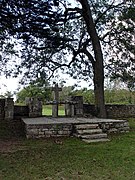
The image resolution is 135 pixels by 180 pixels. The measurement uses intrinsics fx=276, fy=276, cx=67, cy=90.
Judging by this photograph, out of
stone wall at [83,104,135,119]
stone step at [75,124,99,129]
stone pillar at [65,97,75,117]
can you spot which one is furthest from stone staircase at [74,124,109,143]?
stone wall at [83,104,135,119]

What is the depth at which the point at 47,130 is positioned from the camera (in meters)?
8.88

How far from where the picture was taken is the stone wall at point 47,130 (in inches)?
343

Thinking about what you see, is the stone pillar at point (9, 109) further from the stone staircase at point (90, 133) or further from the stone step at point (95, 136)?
the stone step at point (95, 136)

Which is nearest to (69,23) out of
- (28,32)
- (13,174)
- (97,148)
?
(28,32)

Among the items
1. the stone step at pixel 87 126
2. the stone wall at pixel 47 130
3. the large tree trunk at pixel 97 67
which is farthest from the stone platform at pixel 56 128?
the large tree trunk at pixel 97 67

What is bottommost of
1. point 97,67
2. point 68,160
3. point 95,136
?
point 68,160

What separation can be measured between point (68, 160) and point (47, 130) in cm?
300

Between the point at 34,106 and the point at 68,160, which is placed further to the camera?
the point at 34,106

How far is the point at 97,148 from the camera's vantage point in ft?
23.5

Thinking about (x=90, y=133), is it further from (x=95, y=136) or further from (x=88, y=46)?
(x=88, y=46)

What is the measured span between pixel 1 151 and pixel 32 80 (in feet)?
23.5

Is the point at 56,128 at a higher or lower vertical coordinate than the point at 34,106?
lower

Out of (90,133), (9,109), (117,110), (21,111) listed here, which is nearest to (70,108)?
(21,111)

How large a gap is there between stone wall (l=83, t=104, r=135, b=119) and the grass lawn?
5851 millimetres
